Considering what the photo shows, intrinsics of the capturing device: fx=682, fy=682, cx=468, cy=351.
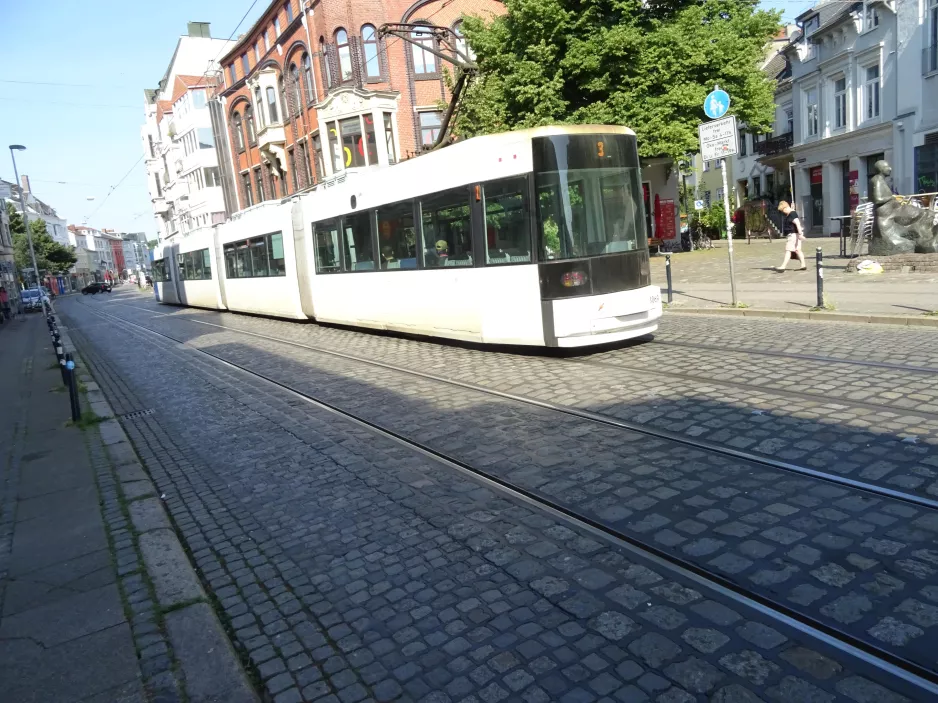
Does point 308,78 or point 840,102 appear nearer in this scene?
point 840,102

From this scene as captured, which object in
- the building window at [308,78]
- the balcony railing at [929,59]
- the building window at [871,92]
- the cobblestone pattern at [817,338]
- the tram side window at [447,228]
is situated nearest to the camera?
the cobblestone pattern at [817,338]

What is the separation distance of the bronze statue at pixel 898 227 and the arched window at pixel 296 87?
32117mm

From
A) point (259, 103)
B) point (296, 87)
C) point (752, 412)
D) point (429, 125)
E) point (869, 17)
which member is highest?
point (259, 103)

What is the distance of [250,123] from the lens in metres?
47.7

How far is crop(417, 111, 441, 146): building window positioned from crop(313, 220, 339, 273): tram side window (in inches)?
817

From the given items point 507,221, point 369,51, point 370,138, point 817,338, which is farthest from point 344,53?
point 817,338

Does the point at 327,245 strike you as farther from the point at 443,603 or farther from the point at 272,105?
the point at 272,105

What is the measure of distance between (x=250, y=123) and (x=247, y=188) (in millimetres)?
4808

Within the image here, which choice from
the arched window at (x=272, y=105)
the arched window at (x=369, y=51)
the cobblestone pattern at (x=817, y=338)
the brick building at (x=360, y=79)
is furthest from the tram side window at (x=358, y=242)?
the arched window at (x=272, y=105)

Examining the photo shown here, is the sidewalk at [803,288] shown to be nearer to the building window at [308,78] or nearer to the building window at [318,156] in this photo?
the building window at [318,156]

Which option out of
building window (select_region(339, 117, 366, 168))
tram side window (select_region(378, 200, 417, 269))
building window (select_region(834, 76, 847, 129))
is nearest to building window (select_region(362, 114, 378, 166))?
building window (select_region(339, 117, 366, 168))

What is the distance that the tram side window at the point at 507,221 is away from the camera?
9.45 metres

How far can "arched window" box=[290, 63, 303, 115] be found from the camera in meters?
39.0

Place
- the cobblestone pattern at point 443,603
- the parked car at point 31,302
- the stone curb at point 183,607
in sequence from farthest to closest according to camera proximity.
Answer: the parked car at point 31,302
the stone curb at point 183,607
the cobblestone pattern at point 443,603
